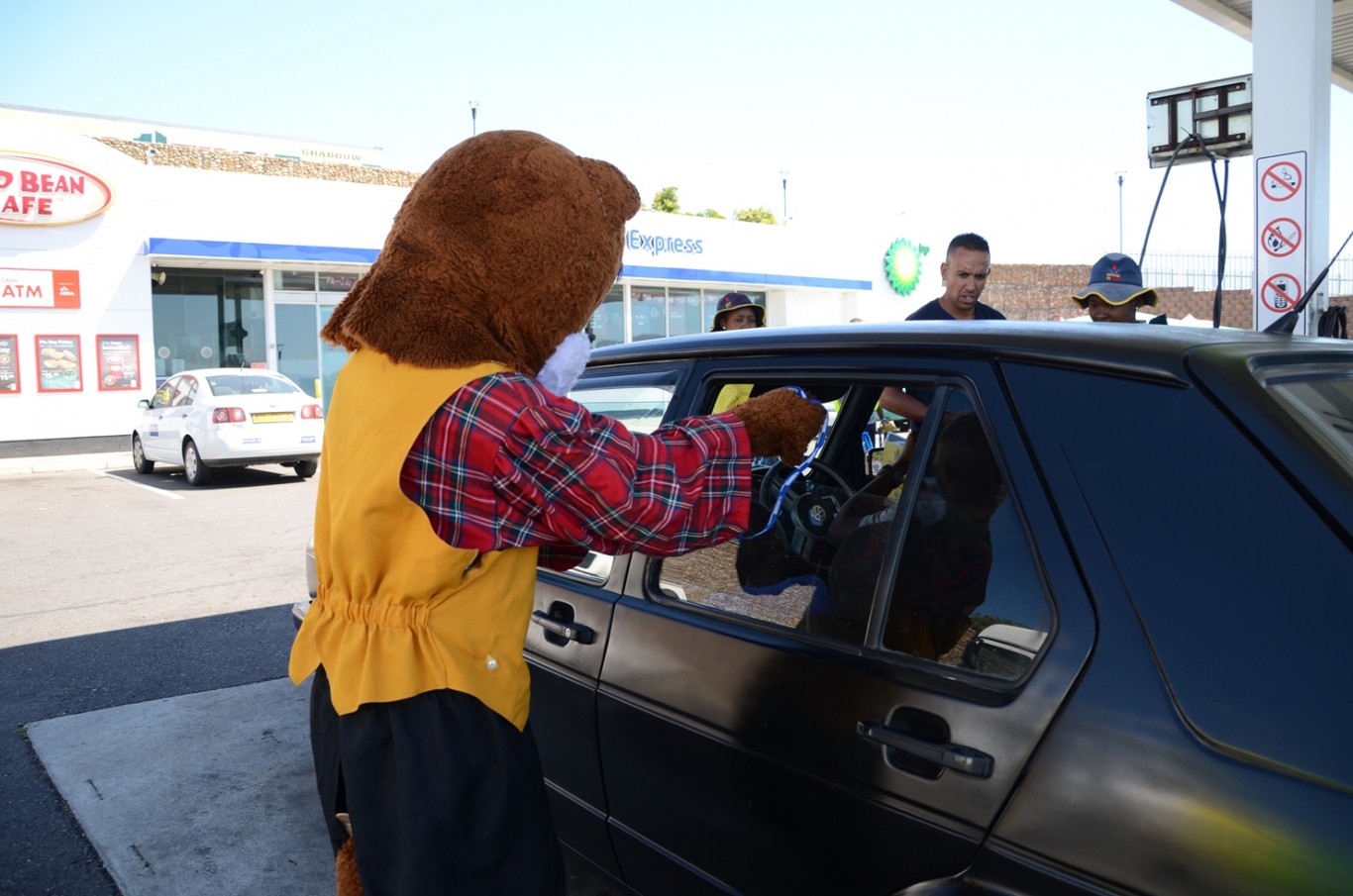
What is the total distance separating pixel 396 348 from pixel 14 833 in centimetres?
295

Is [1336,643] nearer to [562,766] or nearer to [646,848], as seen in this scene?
[646,848]

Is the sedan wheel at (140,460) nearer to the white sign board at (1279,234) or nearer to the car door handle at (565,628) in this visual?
the white sign board at (1279,234)

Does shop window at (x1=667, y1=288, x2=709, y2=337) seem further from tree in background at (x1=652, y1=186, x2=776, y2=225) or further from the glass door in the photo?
tree in background at (x1=652, y1=186, x2=776, y2=225)

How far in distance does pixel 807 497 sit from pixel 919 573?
0.77 meters

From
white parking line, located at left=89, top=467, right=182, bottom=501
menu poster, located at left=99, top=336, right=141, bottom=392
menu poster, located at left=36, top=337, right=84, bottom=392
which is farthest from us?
menu poster, located at left=99, top=336, right=141, bottom=392

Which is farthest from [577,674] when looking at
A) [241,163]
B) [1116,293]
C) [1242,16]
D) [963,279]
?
[241,163]

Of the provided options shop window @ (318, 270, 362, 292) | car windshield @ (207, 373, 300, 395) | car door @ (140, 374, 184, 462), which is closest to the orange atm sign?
car door @ (140, 374, 184, 462)

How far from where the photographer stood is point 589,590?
→ 2627mm

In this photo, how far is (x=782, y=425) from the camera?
1.85 meters

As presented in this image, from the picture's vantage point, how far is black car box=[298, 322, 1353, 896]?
1.39 meters

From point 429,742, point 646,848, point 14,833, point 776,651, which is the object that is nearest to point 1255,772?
point 776,651

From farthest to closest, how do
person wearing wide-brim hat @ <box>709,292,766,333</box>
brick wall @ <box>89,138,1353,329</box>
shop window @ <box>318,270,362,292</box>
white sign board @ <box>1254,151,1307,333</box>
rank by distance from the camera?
1. brick wall @ <box>89,138,1353,329</box>
2. shop window @ <box>318,270,362,292</box>
3. white sign board @ <box>1254,151,1307,333</box>
4. person wearing wide-brim hat @ <box>709,292,766,333</box>

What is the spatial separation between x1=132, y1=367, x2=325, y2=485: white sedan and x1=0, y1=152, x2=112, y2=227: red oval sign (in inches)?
170

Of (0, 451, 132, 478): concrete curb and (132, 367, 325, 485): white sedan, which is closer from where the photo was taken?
(132, 367, 325, 485): white sedan
